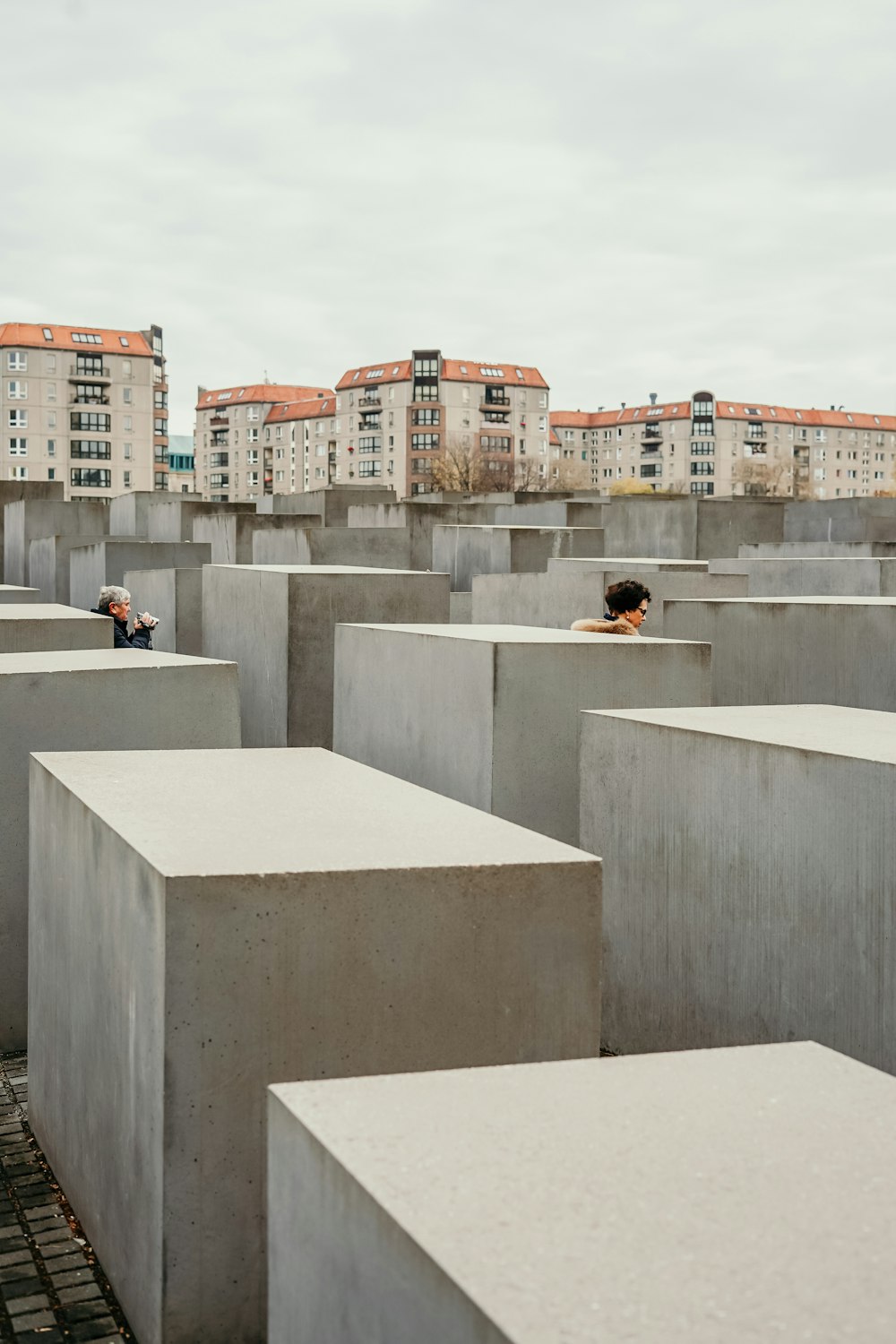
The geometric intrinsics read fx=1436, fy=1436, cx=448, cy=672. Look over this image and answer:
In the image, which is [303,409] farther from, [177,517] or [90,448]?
[177,517]

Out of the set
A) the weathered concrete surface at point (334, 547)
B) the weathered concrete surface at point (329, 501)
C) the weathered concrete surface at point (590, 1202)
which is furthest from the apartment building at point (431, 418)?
the weathered concrete surface at point (590, 1202)

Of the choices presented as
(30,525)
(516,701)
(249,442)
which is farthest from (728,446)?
(516,701)

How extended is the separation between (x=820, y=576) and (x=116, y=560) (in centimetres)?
820

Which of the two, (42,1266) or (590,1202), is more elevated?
(590,1202)

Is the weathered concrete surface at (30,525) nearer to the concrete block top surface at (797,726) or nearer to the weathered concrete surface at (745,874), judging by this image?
the concrete block top surface at (797,726)

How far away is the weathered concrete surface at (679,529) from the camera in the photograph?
75.3ft

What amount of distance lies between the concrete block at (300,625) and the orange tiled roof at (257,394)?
409 ft

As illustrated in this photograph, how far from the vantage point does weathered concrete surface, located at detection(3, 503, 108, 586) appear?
78.0 feet

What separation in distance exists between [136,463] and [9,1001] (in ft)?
312

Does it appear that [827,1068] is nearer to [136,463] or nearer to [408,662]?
[408,662]

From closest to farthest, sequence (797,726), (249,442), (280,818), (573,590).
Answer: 1. (280,818)
2. (797,726)
3. (573,590)
4. (249,442)

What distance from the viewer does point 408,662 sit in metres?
7.55

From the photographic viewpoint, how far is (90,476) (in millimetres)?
96375

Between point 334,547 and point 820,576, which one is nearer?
point 820,576
